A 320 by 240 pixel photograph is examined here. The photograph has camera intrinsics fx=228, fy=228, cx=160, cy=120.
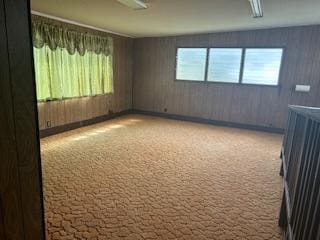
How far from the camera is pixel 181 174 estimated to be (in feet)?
10.2

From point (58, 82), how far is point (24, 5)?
3.75m

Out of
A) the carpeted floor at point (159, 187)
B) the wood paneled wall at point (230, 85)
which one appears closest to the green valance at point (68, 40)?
the wood paneled wall at point (230, 85)

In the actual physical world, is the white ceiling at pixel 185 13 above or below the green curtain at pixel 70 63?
above

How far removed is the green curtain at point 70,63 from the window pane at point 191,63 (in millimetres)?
1905

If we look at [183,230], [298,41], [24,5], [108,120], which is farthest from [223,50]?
[24,5]

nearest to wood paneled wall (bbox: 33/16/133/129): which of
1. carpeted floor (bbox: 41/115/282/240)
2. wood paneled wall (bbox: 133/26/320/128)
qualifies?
wood paneled wall (bbox: 133/26/320/128)

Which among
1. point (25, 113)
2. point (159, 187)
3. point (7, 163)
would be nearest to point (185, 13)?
point (159, 187)

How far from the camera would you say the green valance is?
4.07 meters

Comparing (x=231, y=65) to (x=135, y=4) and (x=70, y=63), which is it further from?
(x=70, y=63)

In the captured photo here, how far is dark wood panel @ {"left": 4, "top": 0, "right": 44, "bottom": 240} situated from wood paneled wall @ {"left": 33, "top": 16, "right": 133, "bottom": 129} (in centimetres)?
345

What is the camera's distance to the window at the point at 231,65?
5422 mm

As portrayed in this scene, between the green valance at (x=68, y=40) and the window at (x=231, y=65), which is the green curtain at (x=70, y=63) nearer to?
the green valance at (x=68, y=40)

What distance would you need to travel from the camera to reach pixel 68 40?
466 centimetres

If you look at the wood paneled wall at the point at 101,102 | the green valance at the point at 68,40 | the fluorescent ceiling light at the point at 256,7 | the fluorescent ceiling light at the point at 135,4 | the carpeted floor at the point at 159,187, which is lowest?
the carpeted floor at the point at 159,187
